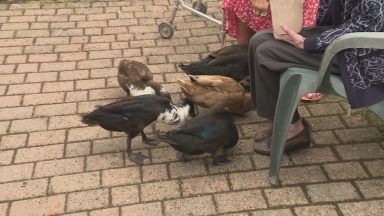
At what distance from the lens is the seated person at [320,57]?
317 cm

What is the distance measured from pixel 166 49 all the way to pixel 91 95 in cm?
126

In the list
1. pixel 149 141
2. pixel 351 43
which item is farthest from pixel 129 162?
pixel 351 43

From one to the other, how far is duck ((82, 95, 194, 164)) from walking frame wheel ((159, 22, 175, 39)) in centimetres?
207

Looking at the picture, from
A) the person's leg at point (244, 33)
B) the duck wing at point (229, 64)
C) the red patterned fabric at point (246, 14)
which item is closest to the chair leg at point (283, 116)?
the duck wing at point (229, 64)

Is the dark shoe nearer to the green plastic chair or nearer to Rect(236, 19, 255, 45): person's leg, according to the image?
the green plastic chair

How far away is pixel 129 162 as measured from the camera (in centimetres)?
400

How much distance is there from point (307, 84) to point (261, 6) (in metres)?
1.47

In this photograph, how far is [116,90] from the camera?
503 cm

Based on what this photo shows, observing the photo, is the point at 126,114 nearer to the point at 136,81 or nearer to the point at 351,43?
the point at 136,81

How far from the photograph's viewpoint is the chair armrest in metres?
2.91

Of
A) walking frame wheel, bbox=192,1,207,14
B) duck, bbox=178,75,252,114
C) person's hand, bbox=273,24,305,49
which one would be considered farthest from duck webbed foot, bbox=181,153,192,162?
walking frame wheel, bbox=192,1,207,14

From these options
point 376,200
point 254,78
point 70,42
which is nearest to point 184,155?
point 254,78

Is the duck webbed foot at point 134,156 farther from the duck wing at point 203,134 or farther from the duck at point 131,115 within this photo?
the duck wing at point 203,134

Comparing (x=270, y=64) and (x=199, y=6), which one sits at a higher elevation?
(x=270, y=64)
